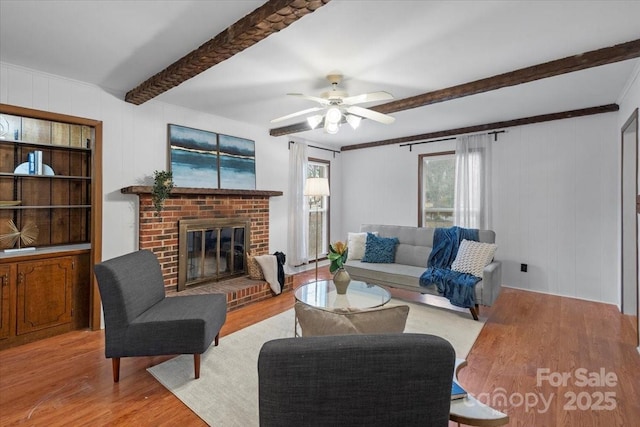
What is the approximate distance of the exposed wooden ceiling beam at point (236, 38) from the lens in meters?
1.63

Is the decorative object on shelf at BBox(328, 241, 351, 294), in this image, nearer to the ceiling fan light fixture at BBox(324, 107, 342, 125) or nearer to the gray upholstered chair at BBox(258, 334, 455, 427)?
the ceiling fan light fixture at BBox(324, 107, 342, 125)

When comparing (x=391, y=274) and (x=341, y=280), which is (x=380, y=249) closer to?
(x=391, y=274)

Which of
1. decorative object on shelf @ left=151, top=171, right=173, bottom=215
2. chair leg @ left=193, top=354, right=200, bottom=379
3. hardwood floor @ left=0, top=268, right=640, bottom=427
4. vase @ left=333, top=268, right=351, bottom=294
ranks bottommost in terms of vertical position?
hardwood floor @ left=0, top=268, right=640, bottom=427

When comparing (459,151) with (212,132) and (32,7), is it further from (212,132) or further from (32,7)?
(32,7)

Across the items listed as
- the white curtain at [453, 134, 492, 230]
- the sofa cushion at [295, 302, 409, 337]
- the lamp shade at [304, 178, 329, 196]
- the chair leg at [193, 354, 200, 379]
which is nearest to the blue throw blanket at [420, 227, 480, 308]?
the white curtain at [453, 134, 492, 230]

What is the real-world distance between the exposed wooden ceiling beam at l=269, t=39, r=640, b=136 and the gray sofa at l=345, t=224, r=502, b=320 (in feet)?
5.87

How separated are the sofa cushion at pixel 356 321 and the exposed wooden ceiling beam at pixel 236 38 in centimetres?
153

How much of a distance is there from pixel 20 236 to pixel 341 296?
3058 millimetres

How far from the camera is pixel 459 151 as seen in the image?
4.71 meters

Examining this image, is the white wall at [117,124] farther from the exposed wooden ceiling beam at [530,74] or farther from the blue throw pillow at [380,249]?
the blue throw pillow at [380,249]

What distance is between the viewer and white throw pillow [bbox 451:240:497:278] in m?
3.42

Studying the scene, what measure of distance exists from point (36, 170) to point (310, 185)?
268cm

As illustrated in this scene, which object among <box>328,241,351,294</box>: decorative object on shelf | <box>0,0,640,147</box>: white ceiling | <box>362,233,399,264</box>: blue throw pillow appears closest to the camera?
<box>0,0,640,147</box>: white ceiling

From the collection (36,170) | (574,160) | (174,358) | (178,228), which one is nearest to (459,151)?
(574,160)
